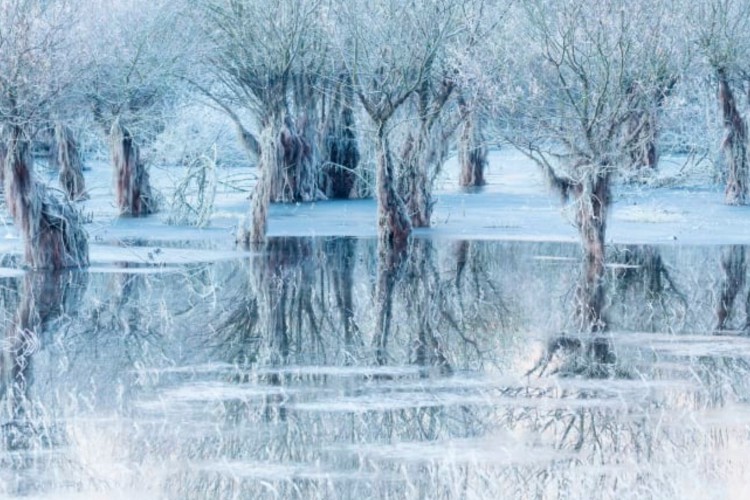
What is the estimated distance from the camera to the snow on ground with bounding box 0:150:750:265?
95.5 ft

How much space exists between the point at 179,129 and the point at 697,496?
39.0m

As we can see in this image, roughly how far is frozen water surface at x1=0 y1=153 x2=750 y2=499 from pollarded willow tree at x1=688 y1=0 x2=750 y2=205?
331 inches

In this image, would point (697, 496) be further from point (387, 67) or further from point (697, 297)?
point (387, 67)

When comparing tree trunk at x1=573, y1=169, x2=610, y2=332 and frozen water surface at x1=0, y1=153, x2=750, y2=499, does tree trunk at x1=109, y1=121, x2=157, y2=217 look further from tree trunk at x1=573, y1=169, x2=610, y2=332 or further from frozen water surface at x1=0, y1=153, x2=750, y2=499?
tree trunk at x1=573, y1=169, x2=610, y2=332

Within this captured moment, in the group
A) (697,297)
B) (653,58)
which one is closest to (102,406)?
(697,297)

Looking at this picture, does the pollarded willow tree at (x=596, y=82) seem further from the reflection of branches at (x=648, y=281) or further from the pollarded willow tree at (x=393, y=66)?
the pollarded willow tree at (x=393, y=66)

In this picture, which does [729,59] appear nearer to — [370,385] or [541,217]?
[541,217]

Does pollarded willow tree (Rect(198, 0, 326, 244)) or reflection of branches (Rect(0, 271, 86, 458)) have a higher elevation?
pollarded willow tree (Rect(198, 0, 326, 244))

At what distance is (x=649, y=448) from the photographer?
1156 centimetres

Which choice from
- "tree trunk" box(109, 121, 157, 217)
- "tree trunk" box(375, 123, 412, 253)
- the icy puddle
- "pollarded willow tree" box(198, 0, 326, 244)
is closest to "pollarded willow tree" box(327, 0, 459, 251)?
"tree trunk" box(375, 123, 412, 253)

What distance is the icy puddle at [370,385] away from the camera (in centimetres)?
1071

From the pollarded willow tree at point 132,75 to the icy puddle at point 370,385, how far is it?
11.1 metres

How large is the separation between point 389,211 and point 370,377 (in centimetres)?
1353

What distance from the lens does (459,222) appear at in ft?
115
